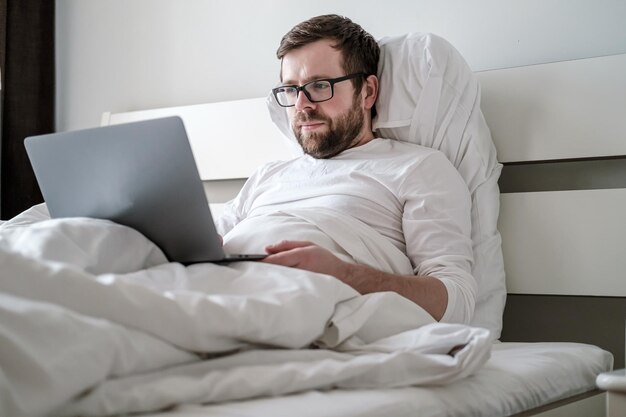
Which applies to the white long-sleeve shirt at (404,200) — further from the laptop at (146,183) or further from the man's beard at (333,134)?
the laptop at (146,183)

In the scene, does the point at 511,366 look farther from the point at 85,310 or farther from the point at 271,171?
the point at 271,171

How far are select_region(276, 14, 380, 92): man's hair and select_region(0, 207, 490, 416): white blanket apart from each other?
0.88 metres

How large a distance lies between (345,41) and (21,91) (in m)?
1.60

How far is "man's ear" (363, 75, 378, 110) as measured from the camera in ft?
6.98

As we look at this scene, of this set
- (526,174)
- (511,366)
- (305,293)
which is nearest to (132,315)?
(305,293)

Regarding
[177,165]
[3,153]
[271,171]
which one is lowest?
[3,153]

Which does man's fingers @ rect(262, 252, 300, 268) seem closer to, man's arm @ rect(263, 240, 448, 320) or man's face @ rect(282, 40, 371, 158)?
man's arm @ rect(263, 240, 448, 320)

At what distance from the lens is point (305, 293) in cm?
116

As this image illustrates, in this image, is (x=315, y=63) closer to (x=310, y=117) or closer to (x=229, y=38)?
(x=310, y=117)

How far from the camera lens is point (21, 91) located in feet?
10.4

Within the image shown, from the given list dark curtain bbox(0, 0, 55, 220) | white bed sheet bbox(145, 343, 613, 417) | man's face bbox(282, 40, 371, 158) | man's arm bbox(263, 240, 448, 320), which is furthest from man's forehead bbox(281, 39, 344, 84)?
→ dark curtain bbox(0, 0, 55, 220)

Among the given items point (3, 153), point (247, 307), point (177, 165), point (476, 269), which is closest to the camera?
point (247, 307)

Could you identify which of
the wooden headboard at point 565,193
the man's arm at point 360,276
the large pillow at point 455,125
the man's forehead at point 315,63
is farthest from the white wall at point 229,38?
the man's arm at point 360,276

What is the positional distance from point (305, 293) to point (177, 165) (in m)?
0.34
